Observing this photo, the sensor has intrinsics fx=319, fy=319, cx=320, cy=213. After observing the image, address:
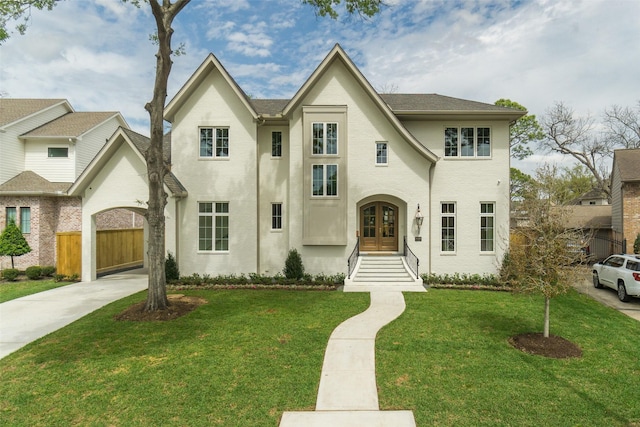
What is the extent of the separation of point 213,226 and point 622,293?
51.9ft

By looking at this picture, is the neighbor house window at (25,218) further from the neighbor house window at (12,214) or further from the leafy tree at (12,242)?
the leafy tree at (12,242)

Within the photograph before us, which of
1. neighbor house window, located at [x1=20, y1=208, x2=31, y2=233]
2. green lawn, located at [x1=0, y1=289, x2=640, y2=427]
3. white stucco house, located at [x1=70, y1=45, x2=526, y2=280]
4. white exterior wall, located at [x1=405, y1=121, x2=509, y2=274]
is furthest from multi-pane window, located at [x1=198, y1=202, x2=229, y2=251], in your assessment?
neighbor house window, located at [x1=20, y1=208, x2=31, y2=233]

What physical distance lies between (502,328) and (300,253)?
7961 millimetres

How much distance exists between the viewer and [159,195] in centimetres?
938

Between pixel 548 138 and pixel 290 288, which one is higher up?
pixel 548 138

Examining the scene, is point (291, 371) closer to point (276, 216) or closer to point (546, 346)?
point (546, 346)

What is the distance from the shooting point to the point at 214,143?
13938mm

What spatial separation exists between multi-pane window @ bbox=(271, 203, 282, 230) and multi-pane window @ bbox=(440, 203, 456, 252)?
7186 mm

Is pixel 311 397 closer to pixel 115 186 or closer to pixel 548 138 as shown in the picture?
pixel 115 186

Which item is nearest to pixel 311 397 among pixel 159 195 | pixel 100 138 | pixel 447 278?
pixel 159 195

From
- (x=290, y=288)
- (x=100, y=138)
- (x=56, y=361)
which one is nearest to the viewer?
(x=56, y=361)

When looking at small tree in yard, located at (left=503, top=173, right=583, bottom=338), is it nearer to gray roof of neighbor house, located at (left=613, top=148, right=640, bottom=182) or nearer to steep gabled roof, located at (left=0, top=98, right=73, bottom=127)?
gray roof of neighbor house, located at (left=613, top=148, right=640, bottom=182)

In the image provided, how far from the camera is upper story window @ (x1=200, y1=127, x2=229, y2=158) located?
13961 millimetres

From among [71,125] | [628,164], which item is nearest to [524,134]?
[628,164]
